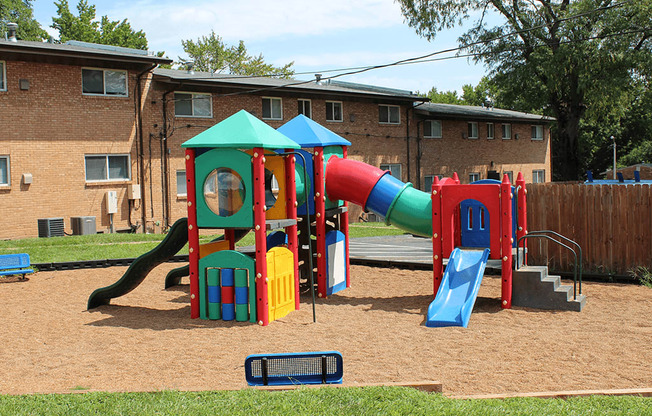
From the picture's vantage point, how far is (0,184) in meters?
21.5

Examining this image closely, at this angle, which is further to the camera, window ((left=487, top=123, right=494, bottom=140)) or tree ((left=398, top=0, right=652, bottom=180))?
window ((left=487, top=123, right=494, bottom=140))

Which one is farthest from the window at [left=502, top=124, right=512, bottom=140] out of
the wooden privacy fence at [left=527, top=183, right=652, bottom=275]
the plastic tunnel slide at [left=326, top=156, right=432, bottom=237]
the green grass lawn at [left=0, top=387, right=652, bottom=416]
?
the green grass lawn at [left=0, top=387, right=652, bottom=416]

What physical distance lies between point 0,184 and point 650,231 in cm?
1942

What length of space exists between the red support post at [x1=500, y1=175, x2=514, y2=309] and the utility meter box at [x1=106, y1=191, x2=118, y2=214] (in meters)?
16.5

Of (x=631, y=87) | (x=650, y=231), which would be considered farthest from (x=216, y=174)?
(x=631, y=87)

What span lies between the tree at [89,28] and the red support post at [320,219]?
5246cm

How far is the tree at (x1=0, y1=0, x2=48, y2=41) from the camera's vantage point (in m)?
53.7

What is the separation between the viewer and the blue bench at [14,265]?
14.2 metres

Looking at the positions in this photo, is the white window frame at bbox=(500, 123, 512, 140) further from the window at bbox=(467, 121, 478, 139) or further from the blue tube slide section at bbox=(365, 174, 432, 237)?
the blue tube slide section at bbox=(365, 174, 432, 237)

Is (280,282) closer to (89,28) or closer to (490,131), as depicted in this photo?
(490,131)

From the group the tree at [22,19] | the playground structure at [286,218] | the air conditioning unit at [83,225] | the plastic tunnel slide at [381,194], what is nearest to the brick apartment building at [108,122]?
the air conditioning unit at [83,225]

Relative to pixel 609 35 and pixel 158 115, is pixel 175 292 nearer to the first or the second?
pixel 158 115

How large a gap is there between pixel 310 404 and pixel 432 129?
32.2 m

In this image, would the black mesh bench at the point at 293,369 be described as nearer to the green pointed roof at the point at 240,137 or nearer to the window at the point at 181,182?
the green pointed roof at the point at 240,137
